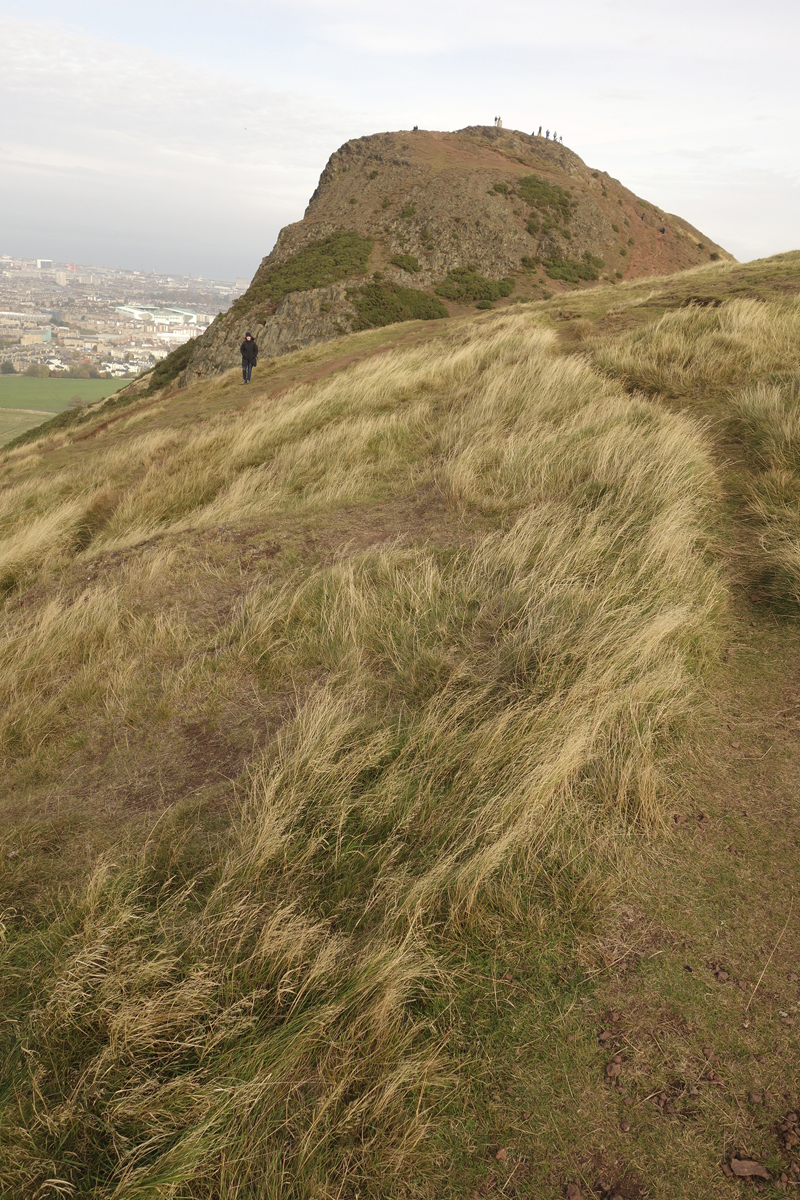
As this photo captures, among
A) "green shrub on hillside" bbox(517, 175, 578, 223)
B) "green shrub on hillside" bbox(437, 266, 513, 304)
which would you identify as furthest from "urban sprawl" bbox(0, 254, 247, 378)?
"green shrub on hillside" bbox(437, 266, 513, 304)

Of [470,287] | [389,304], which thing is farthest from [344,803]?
[470,287]

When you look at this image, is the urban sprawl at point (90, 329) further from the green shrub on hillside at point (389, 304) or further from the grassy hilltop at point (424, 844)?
the grassy hilltop at point (424, 844)

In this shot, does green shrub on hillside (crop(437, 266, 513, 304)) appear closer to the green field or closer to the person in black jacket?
the person in black jacket

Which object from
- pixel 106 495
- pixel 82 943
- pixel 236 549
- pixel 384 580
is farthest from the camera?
pixel 106 495

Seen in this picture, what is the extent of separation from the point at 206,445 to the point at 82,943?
843 centimetres

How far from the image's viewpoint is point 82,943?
2.06m

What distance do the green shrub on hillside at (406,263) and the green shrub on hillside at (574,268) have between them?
8.34m

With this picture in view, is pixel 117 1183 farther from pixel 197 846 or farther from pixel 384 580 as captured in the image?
pixel 384 580

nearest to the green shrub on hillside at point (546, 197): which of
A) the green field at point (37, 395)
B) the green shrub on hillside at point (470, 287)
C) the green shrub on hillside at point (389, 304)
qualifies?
the green shrub on hillside at point (470, 287)

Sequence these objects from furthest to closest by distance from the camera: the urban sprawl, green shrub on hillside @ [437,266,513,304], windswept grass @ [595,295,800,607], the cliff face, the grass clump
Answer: the urban sprawl
green shrub on hillside @ [437,266,513,304]
the cliff face
windswept grass @ [595,295,800,607]
the grass clump

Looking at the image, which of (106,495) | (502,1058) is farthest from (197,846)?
(106,495)

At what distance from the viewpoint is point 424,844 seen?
2.43 meters

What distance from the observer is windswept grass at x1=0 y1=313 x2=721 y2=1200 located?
165 cm

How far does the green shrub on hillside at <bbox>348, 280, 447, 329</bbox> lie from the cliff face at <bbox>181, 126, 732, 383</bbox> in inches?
9.3
